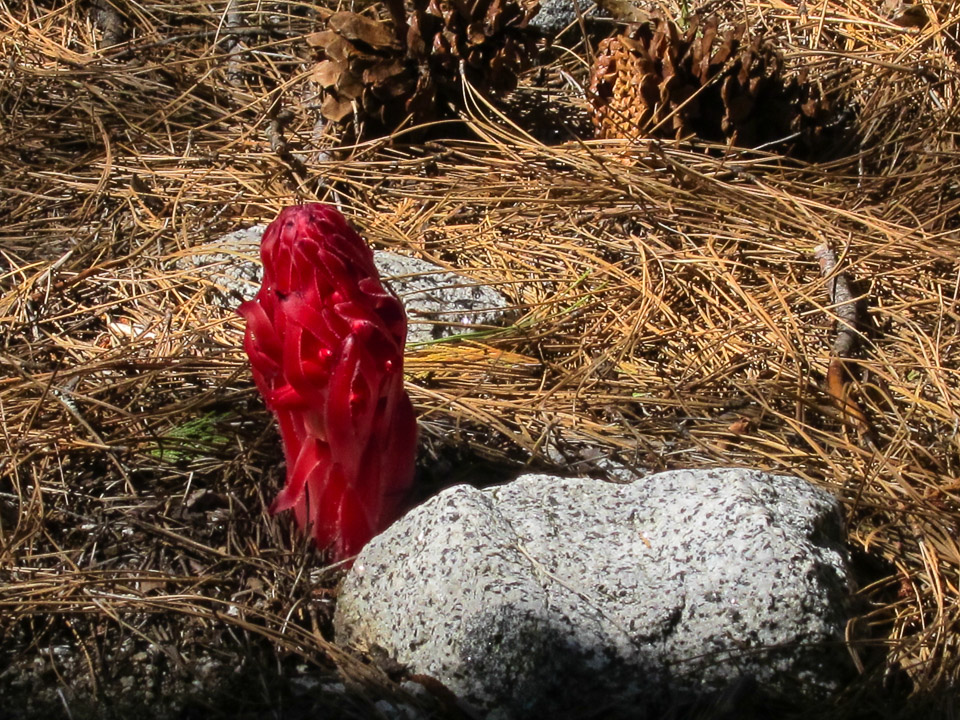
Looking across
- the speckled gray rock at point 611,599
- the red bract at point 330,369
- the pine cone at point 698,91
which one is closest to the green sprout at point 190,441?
the red bract at point 330,369

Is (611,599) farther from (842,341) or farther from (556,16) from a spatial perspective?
(556,16)

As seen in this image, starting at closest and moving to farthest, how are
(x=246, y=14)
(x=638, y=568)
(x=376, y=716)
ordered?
(x=376, y=716)
(x=638, y=568)
(x=246, y=14)

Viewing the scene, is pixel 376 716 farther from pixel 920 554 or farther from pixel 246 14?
pixel 246 14

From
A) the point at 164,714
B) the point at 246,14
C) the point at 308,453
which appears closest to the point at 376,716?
the point at 164,714

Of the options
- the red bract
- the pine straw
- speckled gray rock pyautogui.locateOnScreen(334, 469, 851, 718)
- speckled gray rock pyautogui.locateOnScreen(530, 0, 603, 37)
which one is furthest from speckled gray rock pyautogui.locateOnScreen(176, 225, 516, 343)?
speckled gray rock pyautogui.locateOnScreen(530, 0, 603, 37)

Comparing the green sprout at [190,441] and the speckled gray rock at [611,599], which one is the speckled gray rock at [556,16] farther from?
the speckled gray rock at [611,599]

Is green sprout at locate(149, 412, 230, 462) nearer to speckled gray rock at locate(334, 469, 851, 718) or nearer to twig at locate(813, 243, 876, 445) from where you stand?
speckled gray rock at locate(334, 469, 851, 718)
